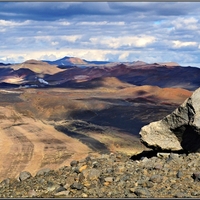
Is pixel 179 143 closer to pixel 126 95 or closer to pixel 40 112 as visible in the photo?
pixel 40 112

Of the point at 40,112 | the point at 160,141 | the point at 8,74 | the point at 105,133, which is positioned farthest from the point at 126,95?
the point at 8,74

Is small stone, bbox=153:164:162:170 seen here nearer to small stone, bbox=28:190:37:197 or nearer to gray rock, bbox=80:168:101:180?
gray rock, bbox=80:168:101:180

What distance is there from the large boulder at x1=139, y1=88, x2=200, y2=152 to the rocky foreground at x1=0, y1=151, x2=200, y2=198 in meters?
0.58

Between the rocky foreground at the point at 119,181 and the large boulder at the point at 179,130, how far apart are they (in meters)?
0.58

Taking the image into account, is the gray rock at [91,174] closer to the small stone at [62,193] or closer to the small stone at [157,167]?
the small stone at [62,193]

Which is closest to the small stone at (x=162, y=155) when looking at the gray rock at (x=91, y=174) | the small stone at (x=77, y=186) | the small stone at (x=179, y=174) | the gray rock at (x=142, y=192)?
the small stone at (x=179, y=174)

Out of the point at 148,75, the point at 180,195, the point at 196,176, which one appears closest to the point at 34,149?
the point at 196,176

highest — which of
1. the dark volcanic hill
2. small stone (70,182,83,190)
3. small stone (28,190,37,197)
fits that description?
small stone (70,182,83,190)

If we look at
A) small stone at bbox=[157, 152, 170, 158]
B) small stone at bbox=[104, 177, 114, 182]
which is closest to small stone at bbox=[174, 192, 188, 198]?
small stone at bbox=[104, 177, 114, 182]

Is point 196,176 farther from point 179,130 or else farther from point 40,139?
point 40,139

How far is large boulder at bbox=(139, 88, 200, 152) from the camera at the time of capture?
1130 cm

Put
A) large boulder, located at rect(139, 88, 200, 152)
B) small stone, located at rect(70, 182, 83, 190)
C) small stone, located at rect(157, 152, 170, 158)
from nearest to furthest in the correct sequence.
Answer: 1. small stone, located at rect(70, 182, 83, 190)
2. large boulder, located at rect(139, 88, 200, 152)
3. small stone, located at rect(157, 152, 170, 158)

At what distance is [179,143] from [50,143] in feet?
49.9

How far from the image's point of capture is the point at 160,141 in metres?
12.2
